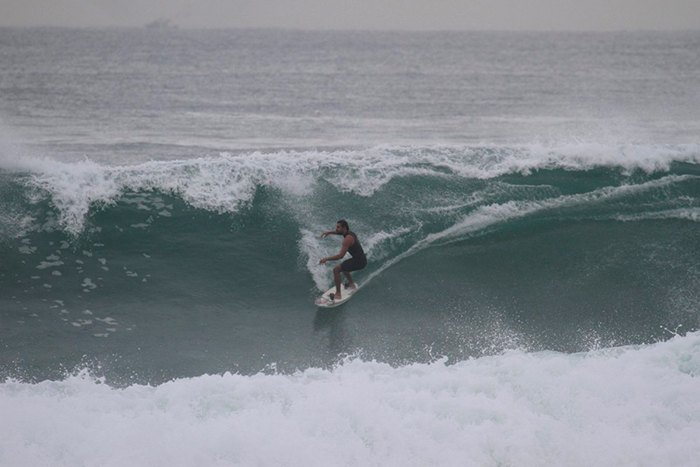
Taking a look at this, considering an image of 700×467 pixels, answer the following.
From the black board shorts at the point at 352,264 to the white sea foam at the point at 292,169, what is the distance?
3.00 metres

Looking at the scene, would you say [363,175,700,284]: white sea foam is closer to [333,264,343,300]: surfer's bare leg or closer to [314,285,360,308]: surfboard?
[314,285,360,308]: surfboard

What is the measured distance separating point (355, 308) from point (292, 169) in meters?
4.14

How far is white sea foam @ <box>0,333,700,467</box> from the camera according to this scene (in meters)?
6.86

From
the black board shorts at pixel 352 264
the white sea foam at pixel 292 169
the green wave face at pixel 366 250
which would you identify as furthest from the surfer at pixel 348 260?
the white sea foam at pixel 292 169

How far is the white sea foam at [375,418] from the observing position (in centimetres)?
686

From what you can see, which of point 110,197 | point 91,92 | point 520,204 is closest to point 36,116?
point 91,92

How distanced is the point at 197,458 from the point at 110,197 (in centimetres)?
706

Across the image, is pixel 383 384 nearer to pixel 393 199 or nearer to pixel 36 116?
pixel 393 199

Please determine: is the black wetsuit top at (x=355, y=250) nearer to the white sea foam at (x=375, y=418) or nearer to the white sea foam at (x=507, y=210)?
the white sea foam at (x=507, y=210)

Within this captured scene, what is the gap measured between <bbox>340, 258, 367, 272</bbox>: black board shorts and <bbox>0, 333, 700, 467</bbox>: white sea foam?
236 centimetres

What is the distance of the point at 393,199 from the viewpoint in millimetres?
13094

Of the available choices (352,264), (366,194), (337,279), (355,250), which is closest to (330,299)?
(337,279)

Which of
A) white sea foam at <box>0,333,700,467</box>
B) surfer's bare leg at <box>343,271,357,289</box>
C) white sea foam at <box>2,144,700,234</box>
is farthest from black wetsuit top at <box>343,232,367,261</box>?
white sea foam at <box>2,144,700,234</box>

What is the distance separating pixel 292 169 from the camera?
44.1ft
